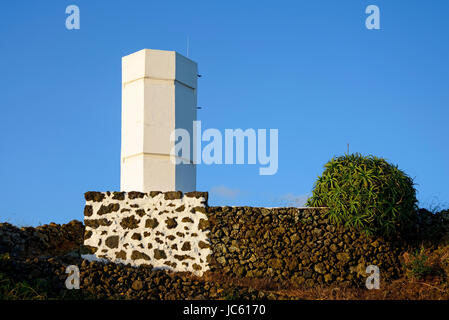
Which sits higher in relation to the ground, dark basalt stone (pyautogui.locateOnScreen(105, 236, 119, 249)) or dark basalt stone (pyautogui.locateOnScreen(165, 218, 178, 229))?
dark basalt stone (pyautogui.locateOnScreen(165, 218, 178, 229))

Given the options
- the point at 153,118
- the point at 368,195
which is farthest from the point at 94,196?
the point at 368,195

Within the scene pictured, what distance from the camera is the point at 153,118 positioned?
61.2ft

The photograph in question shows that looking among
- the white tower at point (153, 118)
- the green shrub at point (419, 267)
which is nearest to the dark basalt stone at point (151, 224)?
the white tower at point (153, 118)

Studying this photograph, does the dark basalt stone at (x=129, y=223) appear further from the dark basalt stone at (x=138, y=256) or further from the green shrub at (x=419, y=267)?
the green shrub at (x=419, y=267)

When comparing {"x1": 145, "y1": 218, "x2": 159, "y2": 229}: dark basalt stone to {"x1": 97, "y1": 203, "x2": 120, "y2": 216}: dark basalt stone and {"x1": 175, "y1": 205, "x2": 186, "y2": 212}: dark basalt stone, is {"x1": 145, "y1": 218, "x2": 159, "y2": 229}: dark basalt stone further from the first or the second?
{"x1": 97, "y1": 203, "x2": 120, "y2": 216}: dark basalt stone

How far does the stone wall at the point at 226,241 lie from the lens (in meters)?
14.1

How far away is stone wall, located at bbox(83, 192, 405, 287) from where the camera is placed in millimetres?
14062

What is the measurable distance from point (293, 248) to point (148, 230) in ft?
12.6

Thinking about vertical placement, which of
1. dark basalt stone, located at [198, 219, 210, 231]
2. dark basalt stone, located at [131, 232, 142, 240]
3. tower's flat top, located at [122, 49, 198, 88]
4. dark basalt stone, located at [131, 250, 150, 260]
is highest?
tower's flat top, located at [122, 49, 198, 88]

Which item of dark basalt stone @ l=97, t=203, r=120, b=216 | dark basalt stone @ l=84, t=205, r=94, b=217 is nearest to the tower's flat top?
dark basalt stone @ l=97, t=203, r=120, b=216

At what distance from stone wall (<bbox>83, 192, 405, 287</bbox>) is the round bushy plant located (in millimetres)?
453
